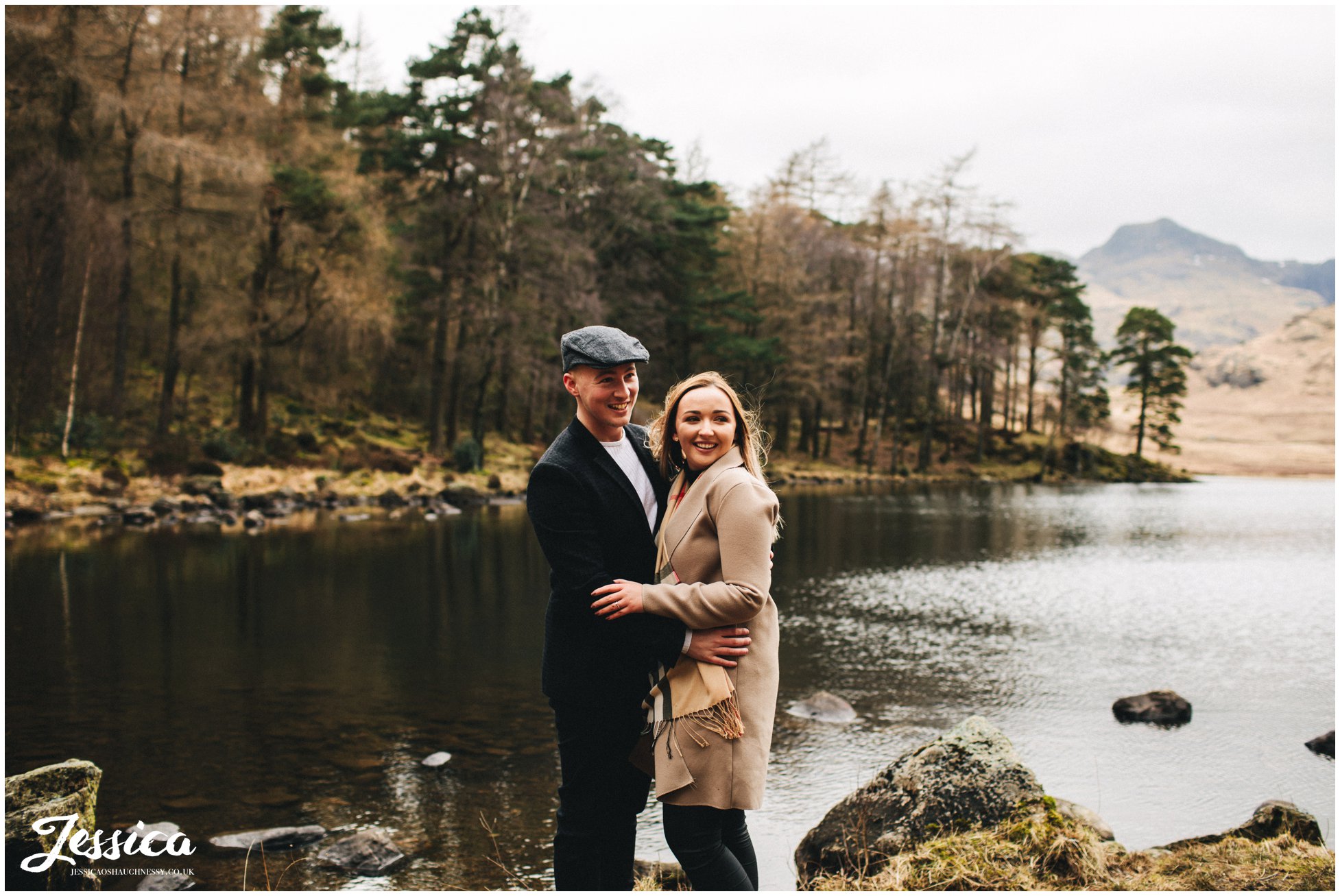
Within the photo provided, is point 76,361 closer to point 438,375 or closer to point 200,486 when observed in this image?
point 200,486

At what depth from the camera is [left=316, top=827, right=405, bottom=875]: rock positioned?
5141 mm

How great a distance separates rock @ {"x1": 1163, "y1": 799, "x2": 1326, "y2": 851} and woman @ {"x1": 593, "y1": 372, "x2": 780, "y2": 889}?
329 centimetres

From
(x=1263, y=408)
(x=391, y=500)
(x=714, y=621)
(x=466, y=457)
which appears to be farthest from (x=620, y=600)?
(x=1263, y=408)

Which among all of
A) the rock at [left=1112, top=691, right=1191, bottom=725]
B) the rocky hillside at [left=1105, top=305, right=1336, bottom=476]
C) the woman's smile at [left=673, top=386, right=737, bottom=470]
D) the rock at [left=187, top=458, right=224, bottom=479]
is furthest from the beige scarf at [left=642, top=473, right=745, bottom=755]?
the rocky hillside at [left=1105, top=305, right=1336, bottom=476]

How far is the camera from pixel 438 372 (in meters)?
29.3

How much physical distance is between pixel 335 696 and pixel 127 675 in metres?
2.01

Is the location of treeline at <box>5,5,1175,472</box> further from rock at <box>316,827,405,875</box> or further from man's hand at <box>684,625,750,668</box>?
man's hand at <box>684,625,750,668</box>

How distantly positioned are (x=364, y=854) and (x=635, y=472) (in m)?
3.41

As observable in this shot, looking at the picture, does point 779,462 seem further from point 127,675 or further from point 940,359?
point 127,675

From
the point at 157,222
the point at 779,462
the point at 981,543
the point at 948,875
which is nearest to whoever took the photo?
the point at 948,875

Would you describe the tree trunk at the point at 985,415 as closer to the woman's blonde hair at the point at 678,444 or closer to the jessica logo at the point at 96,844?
the jessica logo at the point at 96,844

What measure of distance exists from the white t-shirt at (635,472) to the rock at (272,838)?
3.65 meters

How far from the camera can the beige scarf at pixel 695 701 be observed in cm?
272

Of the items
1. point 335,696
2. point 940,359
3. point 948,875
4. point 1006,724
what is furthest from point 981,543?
point 940,359
